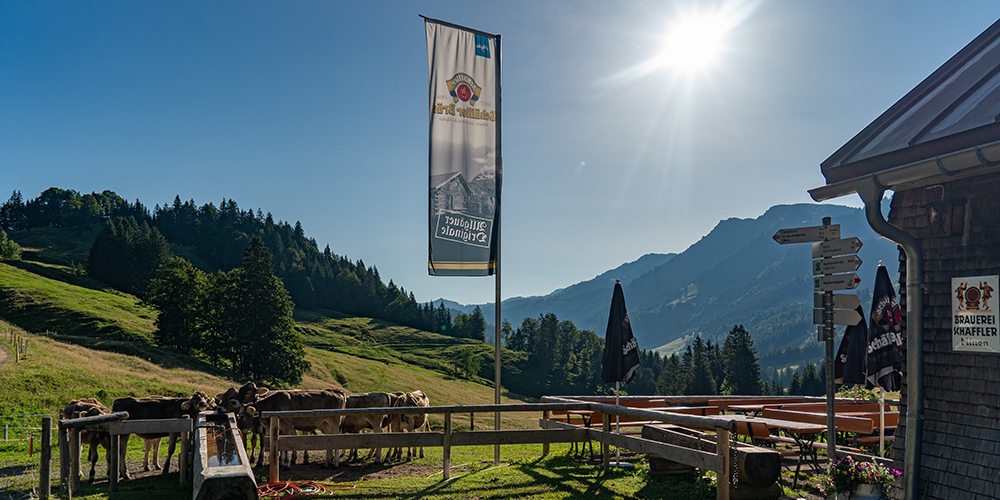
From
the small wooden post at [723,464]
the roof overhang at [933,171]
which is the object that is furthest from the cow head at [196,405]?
the roof overhang at [933,171]

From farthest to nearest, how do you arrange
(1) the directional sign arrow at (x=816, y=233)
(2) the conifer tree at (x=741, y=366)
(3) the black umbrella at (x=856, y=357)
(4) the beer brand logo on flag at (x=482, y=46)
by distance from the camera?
(2) the conifer tree at (x=741, y=366) → (4) the beer brand logo on flag at (x=482, y=46) → (3) the black umbrella at (x=856, y=357) → (1) the directional sign arrow at (x=816, y=233)

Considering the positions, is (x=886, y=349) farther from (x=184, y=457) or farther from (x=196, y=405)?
(x=196, y=405)

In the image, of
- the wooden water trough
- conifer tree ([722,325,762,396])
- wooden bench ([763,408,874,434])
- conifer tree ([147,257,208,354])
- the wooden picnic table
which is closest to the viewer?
the wooden water trough

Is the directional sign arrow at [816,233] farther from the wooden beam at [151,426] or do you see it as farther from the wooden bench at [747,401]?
the wooden beam at [151,426]

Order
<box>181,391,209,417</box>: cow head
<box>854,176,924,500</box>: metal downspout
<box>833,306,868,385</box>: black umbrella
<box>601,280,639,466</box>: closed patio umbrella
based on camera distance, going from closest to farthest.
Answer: <box>854,176,924,500</box>: metal downspout, <box>833,306,868,385</box>: black umbrella, <box>181,391,209,417</box>: cow head, <box>601,280,639,466</box>: closed patio umbrella

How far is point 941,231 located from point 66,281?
4691 inches

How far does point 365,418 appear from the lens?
45.8 ft

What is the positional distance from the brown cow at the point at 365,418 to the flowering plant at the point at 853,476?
9294 mm

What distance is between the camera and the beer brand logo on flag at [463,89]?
1272 cm

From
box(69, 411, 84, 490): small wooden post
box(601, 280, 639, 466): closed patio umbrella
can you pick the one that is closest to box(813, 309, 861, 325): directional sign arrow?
box(601, 280, 639, 466): closed patio umbrella

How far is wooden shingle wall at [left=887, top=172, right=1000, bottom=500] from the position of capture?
6875 mm

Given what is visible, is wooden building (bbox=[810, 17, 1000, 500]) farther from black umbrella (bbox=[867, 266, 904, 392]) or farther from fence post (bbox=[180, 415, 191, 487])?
fence post (bbox=[180, 415, 191, 487])

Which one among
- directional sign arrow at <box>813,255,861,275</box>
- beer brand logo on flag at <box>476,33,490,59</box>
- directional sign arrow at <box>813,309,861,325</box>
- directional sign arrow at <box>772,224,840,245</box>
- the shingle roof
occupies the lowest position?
directional sign arrow at <box>813,309,861,325</box>

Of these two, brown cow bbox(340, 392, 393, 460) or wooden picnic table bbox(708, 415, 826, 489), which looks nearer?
wooden picnic table bbox(708, 415, 826, 489)
